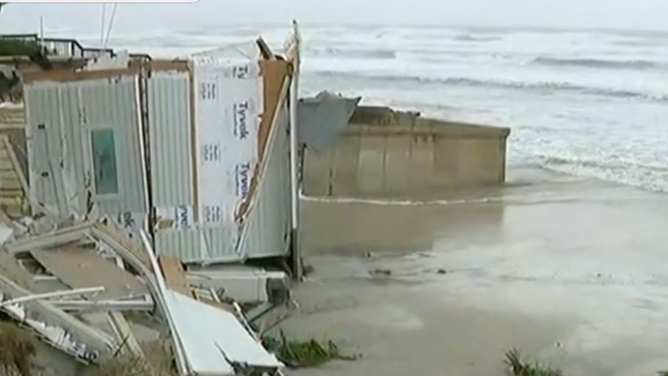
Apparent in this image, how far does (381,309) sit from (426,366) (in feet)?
6.90

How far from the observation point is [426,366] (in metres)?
9.78

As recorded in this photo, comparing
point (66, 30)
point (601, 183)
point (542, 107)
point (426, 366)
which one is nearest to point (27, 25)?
point (66, 30)

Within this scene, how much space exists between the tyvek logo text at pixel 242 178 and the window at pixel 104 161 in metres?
1.29

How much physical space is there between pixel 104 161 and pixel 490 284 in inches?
186

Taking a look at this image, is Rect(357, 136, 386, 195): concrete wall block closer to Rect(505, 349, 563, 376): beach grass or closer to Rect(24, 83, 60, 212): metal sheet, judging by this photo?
Rect(24, 83, 60, 212): metal sheet

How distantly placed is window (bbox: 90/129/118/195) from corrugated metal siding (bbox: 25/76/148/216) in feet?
0.19

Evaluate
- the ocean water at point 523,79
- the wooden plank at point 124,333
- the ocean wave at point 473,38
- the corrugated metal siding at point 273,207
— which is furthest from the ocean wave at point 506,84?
the wooden plank at point 124,333

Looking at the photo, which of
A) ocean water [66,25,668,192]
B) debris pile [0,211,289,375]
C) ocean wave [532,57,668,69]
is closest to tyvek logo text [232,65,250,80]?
debris pile [0,211,289,375]

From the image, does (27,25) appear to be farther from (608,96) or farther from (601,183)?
(601,183)

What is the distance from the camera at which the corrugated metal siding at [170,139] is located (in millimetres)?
11750

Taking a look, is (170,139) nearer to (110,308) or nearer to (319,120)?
(319,120)

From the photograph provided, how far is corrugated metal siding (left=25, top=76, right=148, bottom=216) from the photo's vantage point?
38.4 feet

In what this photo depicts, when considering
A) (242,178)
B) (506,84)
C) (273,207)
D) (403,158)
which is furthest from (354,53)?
(242,178)

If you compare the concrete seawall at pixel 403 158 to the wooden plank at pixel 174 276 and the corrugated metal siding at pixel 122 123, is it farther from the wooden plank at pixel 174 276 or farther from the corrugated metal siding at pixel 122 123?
the wooden plank at pixel 174 276
